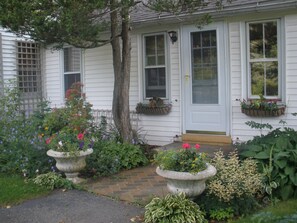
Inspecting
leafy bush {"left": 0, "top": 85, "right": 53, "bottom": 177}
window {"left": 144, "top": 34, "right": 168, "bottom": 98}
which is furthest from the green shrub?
window {"left": 144, "top": 34, "right": 168, "bottom": 98}

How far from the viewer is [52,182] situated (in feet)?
19.9

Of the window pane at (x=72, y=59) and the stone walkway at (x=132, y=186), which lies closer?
the stone walkway at (x=132, y=186)

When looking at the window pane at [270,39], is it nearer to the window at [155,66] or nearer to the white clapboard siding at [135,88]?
the white clapboard siding at [135,88]

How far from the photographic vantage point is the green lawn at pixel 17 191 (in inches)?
217

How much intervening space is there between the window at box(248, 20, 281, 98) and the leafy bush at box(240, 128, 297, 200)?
87.9 inches

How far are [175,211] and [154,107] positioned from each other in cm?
478

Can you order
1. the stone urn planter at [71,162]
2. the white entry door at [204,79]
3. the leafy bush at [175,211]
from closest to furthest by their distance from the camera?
the leafy bush at [175,211] < the stone urn planter at [71,162] < the white entry door at [204,79]

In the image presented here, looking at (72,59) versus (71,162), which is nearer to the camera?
(71,162)

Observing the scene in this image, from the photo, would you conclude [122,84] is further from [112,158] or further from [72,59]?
[72,59]

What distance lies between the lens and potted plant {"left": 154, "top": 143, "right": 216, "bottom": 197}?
14.8 feet

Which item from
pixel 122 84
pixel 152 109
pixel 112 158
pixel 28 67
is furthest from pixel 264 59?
pixel 28 67

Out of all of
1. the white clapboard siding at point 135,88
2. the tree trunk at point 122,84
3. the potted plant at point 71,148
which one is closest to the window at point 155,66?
the white clapboard siding at point 135,88

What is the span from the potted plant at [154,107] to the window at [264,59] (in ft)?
6.55

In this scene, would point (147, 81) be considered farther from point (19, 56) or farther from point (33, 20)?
point (19, 56)
